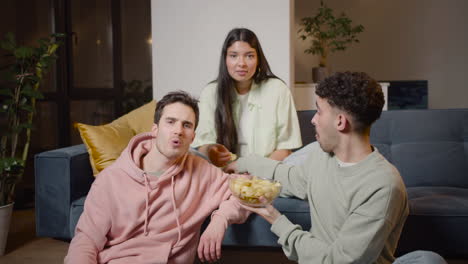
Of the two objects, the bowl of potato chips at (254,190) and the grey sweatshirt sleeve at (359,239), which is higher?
the bowl of potato chips at (254,190)

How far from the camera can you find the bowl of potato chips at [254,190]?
1530 mm

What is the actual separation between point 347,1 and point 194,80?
14.7ft

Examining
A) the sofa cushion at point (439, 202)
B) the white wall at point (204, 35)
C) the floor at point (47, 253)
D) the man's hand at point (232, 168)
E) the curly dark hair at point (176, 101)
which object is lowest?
the floor at point (47, 253)

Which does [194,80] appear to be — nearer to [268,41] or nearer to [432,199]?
[268,41]

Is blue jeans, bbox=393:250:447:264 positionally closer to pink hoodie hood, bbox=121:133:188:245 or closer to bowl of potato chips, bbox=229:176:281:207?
bowl of potato chips, bbox=229:176:281:207

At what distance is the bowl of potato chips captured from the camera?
1.53 meters

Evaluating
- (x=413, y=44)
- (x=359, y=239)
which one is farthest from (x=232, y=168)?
(x=413, y=44)

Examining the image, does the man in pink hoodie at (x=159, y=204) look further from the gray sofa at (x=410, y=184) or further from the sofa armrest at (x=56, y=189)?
the sofa armrest at (x=56, y=189)

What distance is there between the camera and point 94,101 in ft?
15.1

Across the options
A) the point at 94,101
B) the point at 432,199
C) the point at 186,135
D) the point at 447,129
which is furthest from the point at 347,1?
the point at 186,135

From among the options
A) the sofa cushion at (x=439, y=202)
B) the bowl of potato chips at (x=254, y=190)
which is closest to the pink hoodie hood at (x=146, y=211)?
the bowl of potato chips at (x=254, y=190)

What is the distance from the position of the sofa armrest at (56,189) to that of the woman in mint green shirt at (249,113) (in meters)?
0.68

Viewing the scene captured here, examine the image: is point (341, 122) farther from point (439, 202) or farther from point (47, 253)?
point (47, 253)

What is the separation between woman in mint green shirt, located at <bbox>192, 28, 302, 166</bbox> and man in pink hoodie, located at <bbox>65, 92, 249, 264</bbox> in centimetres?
73
